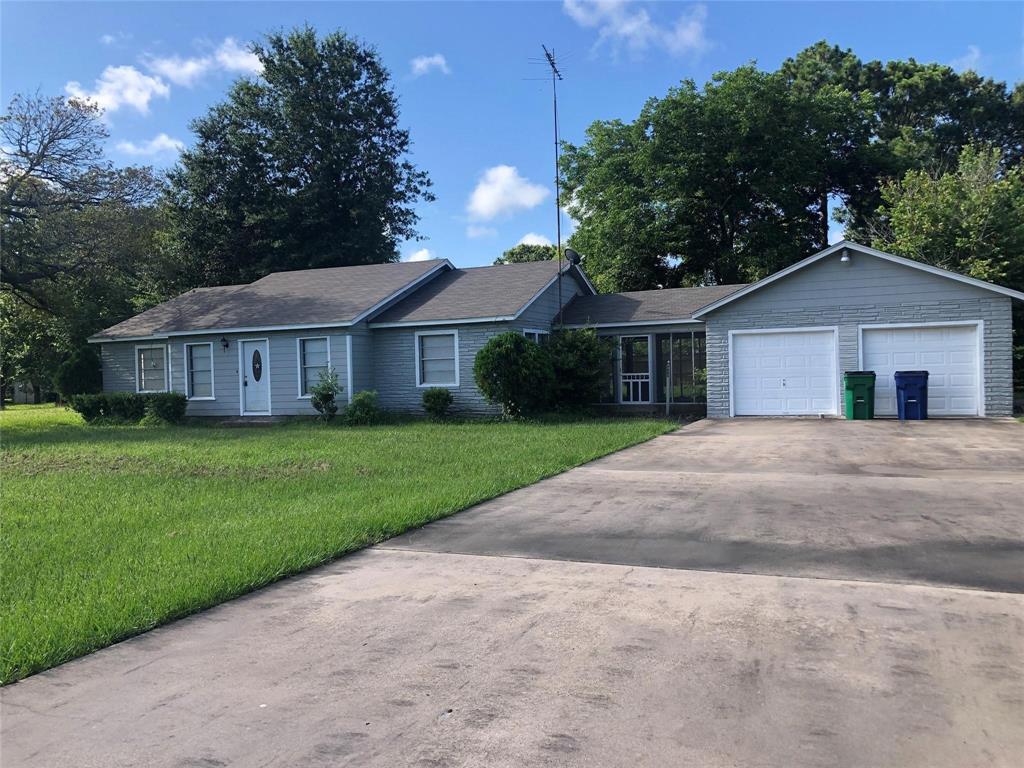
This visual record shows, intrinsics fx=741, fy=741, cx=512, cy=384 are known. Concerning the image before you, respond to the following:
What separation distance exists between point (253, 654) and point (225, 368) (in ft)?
61.7

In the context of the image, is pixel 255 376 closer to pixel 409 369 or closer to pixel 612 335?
pixel 409 369

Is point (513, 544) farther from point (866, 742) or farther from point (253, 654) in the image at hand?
point (866, 742)

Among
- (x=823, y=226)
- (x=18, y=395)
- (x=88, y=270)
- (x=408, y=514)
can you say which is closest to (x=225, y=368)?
(x=88, y=270)

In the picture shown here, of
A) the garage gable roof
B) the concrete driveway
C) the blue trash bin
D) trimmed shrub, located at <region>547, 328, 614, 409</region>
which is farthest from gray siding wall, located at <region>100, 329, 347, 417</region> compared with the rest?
the concrete driveway

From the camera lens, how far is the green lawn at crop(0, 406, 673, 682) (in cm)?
483

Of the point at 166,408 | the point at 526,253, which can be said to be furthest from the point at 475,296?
the point at 526,253

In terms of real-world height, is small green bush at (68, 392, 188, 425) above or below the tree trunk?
below

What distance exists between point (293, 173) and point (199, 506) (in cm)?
3164

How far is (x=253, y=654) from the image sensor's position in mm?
4133

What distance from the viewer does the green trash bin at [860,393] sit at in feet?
53.9

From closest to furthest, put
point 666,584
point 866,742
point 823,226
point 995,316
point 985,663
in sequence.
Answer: point 866,742, point 985,663, point 666,584, point 995,316, point 823,226

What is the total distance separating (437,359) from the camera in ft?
65.5

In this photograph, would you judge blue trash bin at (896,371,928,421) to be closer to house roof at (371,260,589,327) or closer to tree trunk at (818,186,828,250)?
house roof at (371,260,589,327)

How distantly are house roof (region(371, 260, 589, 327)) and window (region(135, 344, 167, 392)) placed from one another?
7832mm
